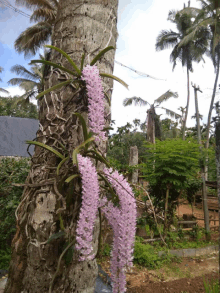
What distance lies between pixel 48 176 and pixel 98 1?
0.95 meters

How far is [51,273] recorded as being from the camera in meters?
0.96

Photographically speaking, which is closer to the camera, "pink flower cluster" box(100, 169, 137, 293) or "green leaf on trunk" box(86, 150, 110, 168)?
"pink flower cluster" box(100, 169, 137, 293)

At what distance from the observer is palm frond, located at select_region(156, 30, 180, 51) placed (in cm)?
1995

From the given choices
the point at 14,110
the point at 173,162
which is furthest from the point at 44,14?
the point at 14,110

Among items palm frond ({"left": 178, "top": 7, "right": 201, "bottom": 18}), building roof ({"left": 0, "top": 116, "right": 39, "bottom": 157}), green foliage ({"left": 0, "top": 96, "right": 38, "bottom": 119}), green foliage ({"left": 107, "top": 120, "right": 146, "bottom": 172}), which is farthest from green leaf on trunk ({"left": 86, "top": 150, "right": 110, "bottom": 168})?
green foliage ({"left": 0, "top": 96, "right": 38, "bottom": 119})

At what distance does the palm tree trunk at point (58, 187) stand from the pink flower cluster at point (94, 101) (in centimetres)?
12

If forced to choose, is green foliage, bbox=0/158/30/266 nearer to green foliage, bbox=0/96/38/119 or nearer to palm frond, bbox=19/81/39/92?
palm frond, bbox=19/81/39/92

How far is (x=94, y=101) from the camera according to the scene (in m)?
0.97

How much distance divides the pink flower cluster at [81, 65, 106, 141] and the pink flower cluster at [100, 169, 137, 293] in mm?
204

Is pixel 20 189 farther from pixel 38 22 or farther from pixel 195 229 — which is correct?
pixel 38 22

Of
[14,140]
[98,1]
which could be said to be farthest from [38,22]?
[98,1]

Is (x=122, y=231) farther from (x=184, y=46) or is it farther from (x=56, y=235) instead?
(x=184, y=46)

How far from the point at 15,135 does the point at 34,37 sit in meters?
5.91

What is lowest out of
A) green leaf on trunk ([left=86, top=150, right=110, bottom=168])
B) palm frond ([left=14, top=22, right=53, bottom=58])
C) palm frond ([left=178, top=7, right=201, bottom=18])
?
green leaf on trunk ([left=86, top=150, right=110, bottom=168])
